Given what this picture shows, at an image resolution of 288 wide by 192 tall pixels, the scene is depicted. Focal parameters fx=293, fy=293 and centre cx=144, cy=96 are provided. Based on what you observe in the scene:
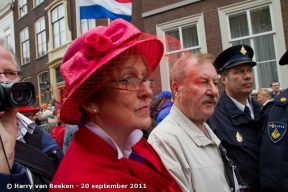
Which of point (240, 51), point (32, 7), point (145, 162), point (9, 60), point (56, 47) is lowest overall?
point (145, 162)

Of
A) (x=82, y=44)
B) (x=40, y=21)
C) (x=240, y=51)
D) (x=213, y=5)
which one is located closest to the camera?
(x=82, y=44)

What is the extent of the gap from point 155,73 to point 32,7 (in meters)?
21.0

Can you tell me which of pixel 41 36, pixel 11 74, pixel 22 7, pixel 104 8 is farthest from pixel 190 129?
pixel 22 7

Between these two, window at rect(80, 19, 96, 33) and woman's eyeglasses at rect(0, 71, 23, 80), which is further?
window at rect(80, 19, 96, 33)

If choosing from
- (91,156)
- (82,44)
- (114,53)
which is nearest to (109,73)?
(114,53)

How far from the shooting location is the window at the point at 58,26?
17.7 meters

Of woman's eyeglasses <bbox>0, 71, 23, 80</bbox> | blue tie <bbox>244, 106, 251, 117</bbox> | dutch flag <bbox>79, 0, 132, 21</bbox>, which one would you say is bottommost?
blue tie <bbox>244, 106, 251, 117</bbox>

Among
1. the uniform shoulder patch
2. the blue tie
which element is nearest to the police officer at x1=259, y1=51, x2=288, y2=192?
the uniform shoulder patch

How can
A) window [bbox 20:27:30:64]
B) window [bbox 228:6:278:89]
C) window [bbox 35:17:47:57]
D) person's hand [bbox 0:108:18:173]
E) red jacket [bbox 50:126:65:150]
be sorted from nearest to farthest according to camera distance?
person's hand [bbox 0:108:18:173] → red jacket [bbox 50:126:65:150] → window [bbox 228:6:278:89] → window [bbox 35:17:47:57] → window [bbox 20:27:30:64]

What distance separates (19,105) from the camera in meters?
1.15

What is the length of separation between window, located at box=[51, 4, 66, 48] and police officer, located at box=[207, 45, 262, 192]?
16.2 metres

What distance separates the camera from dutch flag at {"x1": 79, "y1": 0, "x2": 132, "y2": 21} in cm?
477

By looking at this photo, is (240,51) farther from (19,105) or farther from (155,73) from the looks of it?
(19,105)

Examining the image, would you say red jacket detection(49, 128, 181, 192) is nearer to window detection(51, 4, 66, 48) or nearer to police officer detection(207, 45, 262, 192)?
police officer detection(207, 45, 262, 192)
